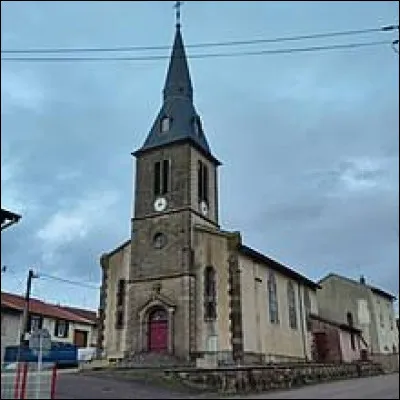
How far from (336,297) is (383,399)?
39175 mm

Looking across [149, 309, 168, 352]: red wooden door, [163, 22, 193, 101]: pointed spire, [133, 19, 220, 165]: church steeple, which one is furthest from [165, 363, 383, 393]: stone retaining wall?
[163, 22, 193, 101]: pointed spire

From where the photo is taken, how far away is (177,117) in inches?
1394

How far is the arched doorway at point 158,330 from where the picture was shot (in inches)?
1147

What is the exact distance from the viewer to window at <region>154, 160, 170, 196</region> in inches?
1297

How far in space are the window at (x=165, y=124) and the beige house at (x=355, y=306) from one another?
25.5 meters

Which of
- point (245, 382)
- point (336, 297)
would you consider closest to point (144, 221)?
point (245, 382)

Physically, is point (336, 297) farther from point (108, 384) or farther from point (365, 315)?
point (108, 384)

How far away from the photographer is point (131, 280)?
103 feet

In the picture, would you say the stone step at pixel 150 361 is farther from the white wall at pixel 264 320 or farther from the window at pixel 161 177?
the window at pixel 161 177

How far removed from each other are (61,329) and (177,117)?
72.4 feet

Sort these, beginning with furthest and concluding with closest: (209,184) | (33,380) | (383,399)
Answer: (209,184)
(33,380)
(383,399)

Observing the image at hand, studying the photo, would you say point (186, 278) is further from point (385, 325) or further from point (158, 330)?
point (385, 325)

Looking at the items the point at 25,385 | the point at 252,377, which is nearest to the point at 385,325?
the point at 252,377

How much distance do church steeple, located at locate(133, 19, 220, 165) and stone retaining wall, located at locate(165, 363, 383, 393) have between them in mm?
14313
